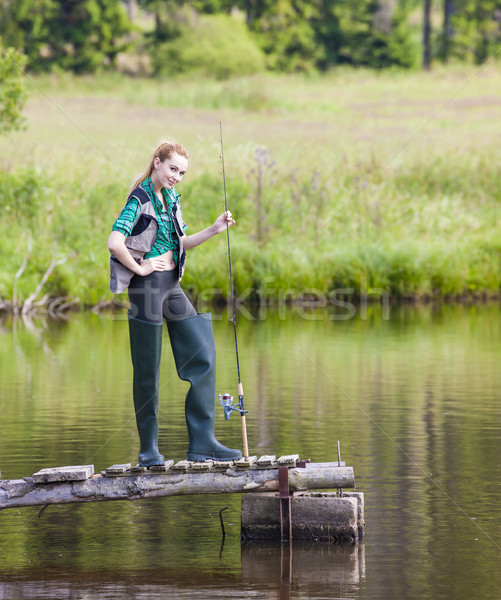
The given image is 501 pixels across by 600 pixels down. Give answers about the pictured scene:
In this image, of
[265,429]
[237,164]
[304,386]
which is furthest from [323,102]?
[265,429]

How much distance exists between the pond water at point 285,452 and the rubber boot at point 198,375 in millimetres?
489

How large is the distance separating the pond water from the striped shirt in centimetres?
166

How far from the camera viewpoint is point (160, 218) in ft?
24.7

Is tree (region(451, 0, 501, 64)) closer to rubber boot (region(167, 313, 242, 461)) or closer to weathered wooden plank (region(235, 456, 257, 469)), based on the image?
rubber boot (region(167, 313, 242, 461))

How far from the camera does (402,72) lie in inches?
2387

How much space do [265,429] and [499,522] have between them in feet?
12.4

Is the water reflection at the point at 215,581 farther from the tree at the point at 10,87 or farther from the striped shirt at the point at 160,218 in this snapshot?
the tree at the point at 10,87

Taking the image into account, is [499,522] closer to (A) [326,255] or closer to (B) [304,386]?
(B) [304,386]

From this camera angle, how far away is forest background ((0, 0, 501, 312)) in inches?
997

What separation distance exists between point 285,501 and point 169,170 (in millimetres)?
2014

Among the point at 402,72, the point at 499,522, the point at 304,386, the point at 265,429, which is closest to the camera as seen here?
the point at 499,522

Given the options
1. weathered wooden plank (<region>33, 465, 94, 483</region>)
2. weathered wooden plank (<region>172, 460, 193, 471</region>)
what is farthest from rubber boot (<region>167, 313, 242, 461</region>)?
weathered wooden plank (<region>33, 465, 94, 483</region>)

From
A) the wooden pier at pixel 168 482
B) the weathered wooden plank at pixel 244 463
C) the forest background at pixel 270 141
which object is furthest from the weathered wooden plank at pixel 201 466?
the forest background at pixel 270 141

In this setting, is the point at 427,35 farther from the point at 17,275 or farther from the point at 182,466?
the point at 182,466
